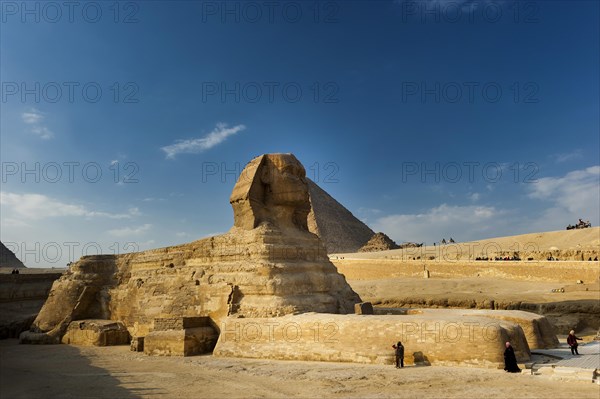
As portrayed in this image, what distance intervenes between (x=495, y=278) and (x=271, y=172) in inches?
766

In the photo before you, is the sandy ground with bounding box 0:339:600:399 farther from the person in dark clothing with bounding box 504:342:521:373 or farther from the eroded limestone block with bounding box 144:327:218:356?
the eroded limestone block with bounding box 144:327:218:356

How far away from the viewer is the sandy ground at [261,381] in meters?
5.99

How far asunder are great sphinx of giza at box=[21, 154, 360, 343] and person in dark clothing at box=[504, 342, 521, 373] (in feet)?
13.1

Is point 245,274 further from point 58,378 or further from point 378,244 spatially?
point 378,244

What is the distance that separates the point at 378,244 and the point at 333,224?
26.4ft

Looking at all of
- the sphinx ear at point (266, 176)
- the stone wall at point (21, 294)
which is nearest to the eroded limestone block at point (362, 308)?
the sphinx ear at point (266, 176)

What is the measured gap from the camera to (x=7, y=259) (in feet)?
204

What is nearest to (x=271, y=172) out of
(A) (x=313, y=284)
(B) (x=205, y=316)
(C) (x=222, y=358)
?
(A) (x=313, y=284)

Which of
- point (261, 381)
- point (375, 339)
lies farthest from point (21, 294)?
point (375, 339)

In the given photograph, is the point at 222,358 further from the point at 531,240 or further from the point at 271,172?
the point at 531,240

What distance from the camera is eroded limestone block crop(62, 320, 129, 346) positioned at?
40.5 feet

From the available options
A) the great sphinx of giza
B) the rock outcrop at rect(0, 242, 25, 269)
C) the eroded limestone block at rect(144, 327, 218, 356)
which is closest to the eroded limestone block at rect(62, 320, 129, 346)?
the great sphinx of giza

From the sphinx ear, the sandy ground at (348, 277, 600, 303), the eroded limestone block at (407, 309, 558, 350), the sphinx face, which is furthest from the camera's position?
the sandy ground at (348, 277, 600, 303)

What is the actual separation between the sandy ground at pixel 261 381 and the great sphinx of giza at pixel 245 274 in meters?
1.52
